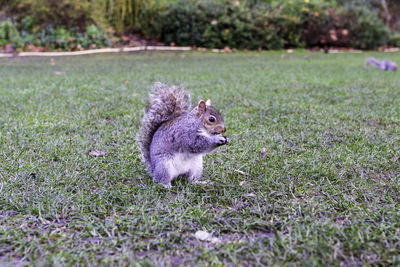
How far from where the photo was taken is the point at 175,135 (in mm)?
2076

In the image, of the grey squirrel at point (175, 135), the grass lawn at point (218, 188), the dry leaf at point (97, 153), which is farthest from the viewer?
the dry leaf at point (97, 153)

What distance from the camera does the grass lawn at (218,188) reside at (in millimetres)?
1454

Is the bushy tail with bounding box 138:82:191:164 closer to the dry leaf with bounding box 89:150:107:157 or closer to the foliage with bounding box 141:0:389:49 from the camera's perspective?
the dry leaf with bounding box 89:150:107:157

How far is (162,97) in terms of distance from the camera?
223cm

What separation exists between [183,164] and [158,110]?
0.40 meters

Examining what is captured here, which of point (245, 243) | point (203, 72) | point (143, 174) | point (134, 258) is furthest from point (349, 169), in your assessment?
point (203, 72)

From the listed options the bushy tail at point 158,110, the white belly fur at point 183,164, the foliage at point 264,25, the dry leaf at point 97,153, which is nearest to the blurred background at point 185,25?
the foliage at point 264,25

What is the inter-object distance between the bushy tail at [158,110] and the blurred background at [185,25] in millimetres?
9189

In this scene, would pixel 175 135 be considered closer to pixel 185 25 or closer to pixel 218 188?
pixel 218 188

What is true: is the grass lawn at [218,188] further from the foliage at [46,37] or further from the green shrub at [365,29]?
the green shrub at [365,29]

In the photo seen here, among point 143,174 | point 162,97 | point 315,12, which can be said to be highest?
point 315,12

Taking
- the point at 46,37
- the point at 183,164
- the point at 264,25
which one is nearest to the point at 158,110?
the point at 183,164

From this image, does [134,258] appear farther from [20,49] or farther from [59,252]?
[20,49]

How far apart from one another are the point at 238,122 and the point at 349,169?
1.34 m
